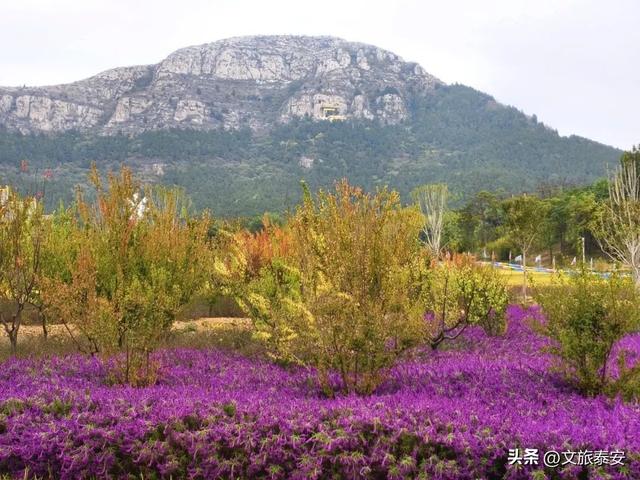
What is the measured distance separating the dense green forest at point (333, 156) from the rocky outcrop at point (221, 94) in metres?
10.8

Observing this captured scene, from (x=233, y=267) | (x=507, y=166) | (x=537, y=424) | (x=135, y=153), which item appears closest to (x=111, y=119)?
(x=135, y=153)

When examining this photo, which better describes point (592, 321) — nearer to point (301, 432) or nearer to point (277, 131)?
point (301, 432)

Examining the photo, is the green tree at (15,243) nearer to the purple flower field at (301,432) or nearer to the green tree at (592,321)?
the purple flower field at (301,432)

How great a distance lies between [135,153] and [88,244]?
12343 centimetres

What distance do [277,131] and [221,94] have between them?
120 feet

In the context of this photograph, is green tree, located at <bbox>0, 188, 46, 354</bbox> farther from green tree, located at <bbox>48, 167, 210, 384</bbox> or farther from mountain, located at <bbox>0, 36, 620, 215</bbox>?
mountain, located at <bbox>0, 36, 620, 215</bbox>

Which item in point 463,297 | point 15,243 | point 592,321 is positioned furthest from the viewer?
point 463,297

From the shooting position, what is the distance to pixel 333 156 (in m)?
126

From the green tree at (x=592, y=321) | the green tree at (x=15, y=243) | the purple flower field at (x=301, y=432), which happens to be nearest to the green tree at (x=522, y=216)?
the green tree at (x=592, y=321)

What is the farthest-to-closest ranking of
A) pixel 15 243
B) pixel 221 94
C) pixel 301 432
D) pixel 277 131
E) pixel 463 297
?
pixel 221 94 → pixel 277 131 → pixel 463 297 → pixel 15 243 → pixel 301 432

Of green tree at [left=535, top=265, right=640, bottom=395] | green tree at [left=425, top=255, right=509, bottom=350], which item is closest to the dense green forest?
green tree at [left=425, top=255, right=509, bottom=350]

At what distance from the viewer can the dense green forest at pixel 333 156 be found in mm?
100125

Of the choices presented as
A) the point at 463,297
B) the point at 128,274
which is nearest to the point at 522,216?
the point at 463,297

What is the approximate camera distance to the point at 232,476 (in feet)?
13.7
